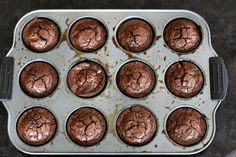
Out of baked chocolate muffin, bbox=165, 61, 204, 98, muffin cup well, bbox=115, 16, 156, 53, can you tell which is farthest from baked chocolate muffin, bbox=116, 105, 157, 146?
muffin cup well, bbox=115, 16, 156, 53

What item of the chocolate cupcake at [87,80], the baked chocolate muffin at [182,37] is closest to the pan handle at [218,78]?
the baked chocolate muffin at [182,37]

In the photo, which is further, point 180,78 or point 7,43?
Answer: point 7,43

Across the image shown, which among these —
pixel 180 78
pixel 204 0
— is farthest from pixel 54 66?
pixel 204 0

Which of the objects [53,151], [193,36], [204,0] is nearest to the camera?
[53,151]

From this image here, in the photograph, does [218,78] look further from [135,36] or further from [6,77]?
[6,77]

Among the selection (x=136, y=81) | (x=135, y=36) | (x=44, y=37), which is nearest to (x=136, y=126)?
(x=136, y=81)

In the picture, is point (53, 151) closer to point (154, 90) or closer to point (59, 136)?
point (59, 136)
